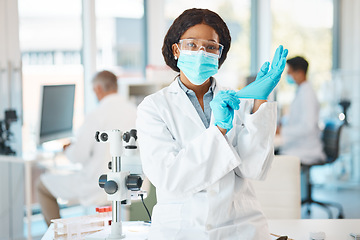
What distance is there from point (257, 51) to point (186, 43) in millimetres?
5165

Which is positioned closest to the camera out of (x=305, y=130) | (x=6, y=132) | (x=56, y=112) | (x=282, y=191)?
(x=282, y=191)

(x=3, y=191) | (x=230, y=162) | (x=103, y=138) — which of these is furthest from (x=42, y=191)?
(x=230, y=162)

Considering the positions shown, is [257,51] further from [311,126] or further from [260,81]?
[260,81]

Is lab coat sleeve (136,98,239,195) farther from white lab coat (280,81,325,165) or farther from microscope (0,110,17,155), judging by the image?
white lab coat (280,81,325,165)

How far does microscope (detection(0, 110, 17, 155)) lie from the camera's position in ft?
12.4

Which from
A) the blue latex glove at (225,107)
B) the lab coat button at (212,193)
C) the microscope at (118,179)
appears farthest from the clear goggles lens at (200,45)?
the lab coat button at (212,193)

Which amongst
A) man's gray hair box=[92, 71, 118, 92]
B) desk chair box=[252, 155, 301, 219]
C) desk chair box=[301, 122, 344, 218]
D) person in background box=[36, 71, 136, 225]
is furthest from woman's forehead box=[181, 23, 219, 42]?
desk chair box=[301, 122, 344, 218]

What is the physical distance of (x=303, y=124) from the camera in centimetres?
470

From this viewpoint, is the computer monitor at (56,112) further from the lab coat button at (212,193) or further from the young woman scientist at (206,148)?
the lab coat button at (212,193)

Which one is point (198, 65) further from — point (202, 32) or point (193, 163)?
point (193, 163)

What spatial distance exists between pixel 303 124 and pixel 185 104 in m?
3.13

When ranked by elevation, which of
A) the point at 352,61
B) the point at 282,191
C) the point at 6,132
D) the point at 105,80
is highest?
the point at 352,61

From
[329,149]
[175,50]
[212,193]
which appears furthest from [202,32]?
[329,149]

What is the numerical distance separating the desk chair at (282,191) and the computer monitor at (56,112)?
1.90 m
